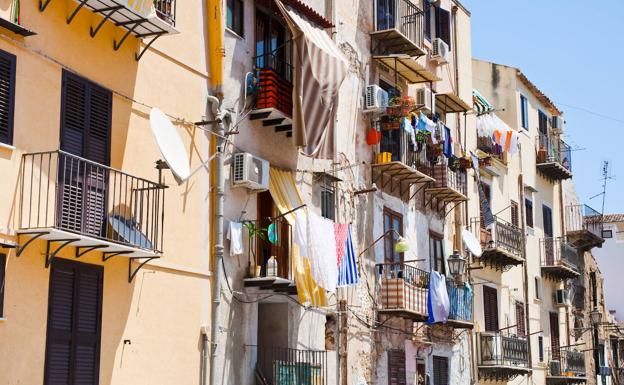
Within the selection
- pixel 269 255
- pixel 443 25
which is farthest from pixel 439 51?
pixel 269 255

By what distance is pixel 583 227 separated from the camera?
45625 mm

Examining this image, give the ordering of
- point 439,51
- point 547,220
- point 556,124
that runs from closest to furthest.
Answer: point 439,51 → point 547,220 → point 556,124

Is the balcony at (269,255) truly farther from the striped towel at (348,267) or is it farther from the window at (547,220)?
the window at (547,220)

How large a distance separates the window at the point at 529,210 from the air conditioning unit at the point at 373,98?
14.2 m

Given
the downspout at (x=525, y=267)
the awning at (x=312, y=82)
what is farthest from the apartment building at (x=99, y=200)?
the downspout at (x=525, y=267)

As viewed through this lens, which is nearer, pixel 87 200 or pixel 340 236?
pixel 87 200

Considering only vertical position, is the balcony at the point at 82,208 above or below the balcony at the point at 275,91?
below

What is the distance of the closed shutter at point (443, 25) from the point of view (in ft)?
104

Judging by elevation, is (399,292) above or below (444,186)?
below

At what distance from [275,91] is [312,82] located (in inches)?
34.8

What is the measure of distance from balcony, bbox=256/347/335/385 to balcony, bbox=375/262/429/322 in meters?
4.03

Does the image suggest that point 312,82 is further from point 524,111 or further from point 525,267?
point 524,111

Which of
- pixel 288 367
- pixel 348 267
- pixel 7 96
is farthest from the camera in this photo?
pixel 348 267

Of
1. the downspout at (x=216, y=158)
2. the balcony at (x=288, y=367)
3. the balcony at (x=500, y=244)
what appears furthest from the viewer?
the balcony at (x=500, y=244)
